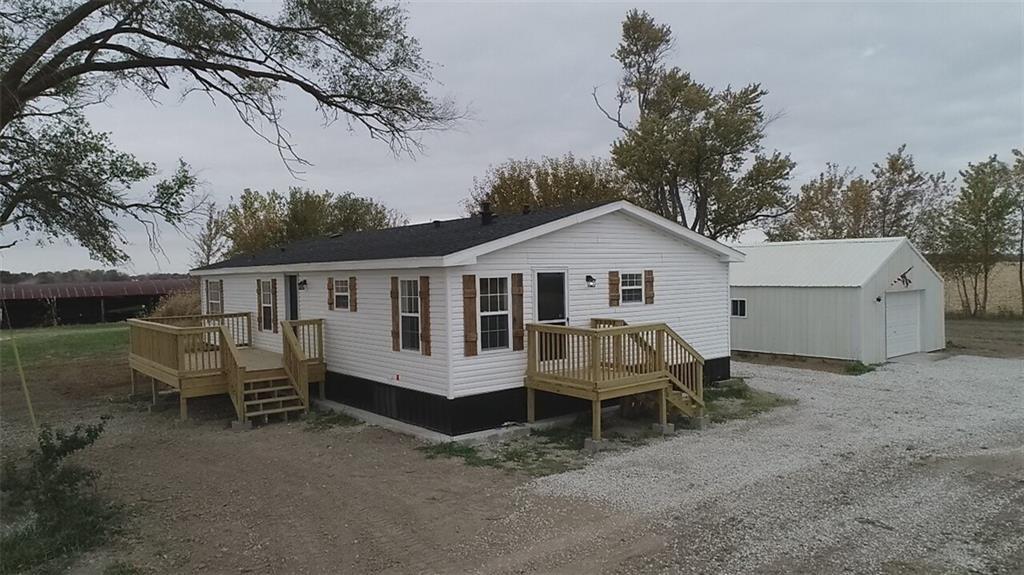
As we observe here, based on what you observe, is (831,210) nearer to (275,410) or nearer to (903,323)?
(903,323)

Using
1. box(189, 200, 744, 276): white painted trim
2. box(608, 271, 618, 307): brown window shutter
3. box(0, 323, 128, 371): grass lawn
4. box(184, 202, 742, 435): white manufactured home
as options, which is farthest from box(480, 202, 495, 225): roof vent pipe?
box(0, 323, 128, 371): grass lawn

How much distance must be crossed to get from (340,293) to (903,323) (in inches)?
588

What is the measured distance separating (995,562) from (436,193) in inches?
1162

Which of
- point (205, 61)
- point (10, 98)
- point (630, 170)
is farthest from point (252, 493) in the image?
point (630, 170)

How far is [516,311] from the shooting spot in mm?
10031

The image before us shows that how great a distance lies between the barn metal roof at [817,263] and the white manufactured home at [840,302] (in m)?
0.02

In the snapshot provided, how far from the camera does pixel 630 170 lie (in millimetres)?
30547

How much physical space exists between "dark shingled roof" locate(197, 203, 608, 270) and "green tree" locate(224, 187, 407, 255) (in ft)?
46.9

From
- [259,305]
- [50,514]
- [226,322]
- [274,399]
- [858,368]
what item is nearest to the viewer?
[50,514]

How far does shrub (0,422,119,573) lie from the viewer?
5.42 m

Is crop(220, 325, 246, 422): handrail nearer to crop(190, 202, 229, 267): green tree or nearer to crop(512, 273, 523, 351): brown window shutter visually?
crop(512, 273, 523, 351): brown window shutter

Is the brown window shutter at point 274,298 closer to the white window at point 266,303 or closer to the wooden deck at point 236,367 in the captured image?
the white window at point 266,303

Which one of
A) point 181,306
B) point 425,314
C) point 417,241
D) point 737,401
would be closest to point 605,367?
point 425,314

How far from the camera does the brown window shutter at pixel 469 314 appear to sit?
9.45 meters
